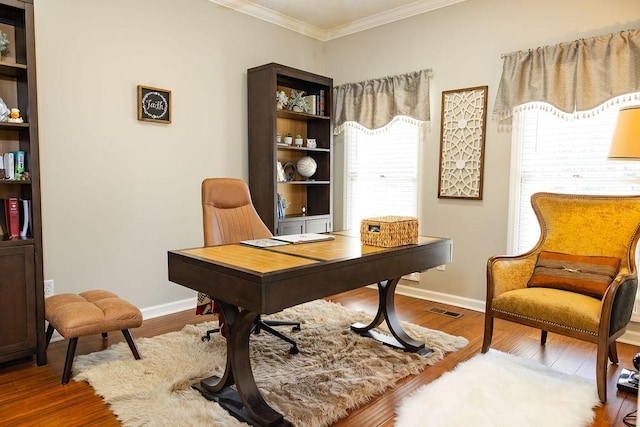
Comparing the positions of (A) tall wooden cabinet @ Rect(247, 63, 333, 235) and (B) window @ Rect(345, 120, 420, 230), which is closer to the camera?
(A) tall wooden cabinet @ Rect(247, 63, 333, 235)

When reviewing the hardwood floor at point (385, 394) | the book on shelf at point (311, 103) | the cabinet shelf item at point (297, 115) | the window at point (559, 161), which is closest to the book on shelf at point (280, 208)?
the cabinet shelf item at point (297, 115)

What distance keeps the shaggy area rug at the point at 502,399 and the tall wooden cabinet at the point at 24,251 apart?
217 centimetres

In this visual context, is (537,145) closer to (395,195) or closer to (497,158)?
(497,158)

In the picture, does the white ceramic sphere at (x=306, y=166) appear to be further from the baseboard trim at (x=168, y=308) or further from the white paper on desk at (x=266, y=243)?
the white paper on desk at (x=266, y=243)

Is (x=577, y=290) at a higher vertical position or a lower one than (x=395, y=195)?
lower

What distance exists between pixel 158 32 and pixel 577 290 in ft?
11.7

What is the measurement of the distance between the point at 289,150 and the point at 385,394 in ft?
9.38

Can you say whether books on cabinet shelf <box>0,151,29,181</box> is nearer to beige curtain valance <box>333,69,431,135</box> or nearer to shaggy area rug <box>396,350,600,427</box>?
shaggy area rug <box>396,350,600,427</box>

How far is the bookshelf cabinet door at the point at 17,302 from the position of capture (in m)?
2.51

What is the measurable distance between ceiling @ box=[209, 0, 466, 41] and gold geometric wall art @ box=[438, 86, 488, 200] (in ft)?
2.83

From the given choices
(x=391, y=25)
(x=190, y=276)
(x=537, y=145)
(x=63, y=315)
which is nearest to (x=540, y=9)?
(x=537, y=145)

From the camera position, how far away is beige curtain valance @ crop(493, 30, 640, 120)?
295 cm

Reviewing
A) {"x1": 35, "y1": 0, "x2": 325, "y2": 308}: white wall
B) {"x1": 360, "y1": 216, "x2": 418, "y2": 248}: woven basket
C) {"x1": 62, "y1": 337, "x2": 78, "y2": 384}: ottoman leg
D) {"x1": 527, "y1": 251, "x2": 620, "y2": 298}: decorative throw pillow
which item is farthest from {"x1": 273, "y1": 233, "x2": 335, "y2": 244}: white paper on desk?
{"x1": 35, "y1": 0, "x2": 325, "y2": 308}: white wall

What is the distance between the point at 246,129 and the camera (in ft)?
13.8
